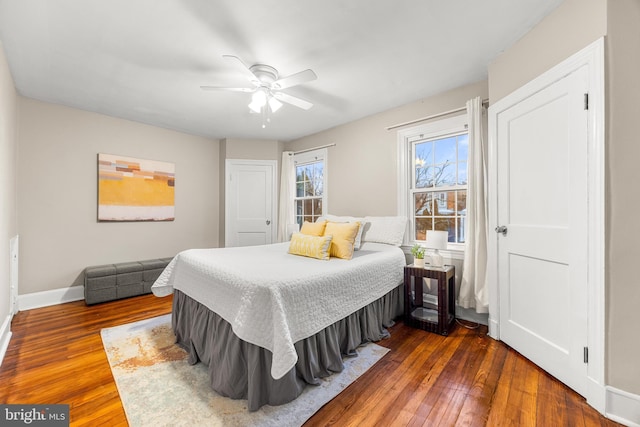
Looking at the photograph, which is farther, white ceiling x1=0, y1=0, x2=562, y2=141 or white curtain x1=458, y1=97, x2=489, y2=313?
white curtain x1=458, y1=97, x2=489, y2=313

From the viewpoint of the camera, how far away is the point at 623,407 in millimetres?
1385

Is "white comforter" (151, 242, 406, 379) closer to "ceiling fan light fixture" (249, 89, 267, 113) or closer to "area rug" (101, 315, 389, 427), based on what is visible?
"area rug" (101, 315, 389, 427)

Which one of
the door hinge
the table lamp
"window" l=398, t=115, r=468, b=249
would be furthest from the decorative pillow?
the door hinge

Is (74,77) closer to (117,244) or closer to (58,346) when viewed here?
(117,244)

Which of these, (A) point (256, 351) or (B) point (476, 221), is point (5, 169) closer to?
(A) point (256, 351)

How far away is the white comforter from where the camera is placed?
4.75ft

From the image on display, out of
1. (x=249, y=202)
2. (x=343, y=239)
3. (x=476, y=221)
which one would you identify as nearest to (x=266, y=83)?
(x=343, y=239)

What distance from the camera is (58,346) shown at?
217 centimetres

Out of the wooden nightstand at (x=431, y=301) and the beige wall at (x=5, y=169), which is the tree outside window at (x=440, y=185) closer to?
the wooden nightstand at (x=431, y=301)

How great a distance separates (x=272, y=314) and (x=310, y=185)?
324 cm

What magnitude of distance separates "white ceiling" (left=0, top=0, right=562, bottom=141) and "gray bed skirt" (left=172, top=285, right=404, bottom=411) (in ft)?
6.59

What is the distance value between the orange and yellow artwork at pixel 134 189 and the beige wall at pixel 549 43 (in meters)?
4.33

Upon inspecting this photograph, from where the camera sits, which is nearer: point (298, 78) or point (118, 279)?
point (298, 78)

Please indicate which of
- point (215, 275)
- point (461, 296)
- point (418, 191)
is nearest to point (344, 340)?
point (215, 275)
